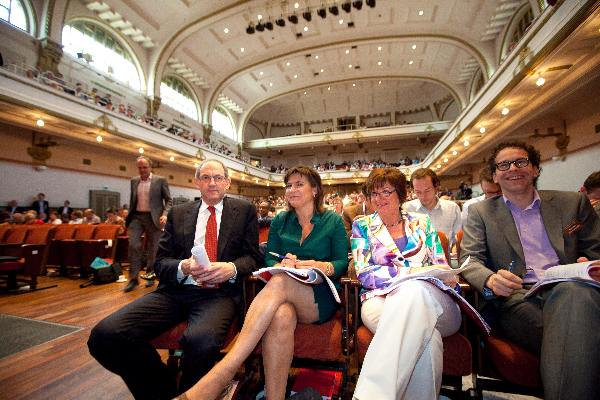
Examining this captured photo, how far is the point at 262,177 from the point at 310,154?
551 cm

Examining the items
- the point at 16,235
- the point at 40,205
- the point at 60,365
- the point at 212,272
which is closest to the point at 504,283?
the point at 212,272

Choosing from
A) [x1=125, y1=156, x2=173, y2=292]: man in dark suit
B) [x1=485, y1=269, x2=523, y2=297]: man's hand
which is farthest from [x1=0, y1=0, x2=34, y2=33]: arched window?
[x1=485, y1=269, x2=523, y2=297]: man's hand

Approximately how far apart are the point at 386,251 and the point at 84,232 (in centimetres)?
517

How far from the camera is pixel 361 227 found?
1.67 meters

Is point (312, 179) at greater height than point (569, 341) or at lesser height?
greater

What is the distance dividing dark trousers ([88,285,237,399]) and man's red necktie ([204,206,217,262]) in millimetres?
327

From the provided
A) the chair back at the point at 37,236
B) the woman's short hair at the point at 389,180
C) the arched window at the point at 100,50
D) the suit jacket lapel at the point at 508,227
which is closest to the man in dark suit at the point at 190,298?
the woman's short hair at the point at 389,180

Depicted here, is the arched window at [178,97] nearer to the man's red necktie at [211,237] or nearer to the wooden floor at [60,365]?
the wooden floor at [60,365]

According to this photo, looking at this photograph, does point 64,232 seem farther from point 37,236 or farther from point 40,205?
point 40,205

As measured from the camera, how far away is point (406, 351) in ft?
3.46

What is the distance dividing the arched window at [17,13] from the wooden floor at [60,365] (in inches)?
336

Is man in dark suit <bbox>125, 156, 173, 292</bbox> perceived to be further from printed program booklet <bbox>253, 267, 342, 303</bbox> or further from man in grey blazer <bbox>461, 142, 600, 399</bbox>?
man in grey blazer <bbox>461, 142, 600, 399</bbox>

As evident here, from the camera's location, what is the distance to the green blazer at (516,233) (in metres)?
1.37

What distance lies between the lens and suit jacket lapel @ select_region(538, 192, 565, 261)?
138 cm
